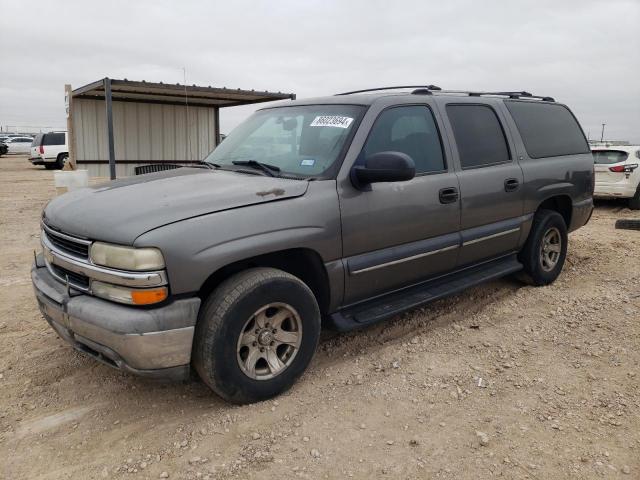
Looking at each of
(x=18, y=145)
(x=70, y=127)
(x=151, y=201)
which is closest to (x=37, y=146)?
(x=70, y=127)

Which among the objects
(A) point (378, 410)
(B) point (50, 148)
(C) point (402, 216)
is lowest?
(A) point (378, 410)

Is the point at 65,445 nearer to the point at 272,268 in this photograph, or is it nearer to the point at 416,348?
the point at 272,268

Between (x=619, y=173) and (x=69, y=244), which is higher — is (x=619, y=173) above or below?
above

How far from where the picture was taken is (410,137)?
3.93 metres

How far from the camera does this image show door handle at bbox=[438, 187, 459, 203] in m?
3.97

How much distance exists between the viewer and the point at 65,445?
276cm

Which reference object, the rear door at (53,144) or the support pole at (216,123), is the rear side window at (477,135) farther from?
the rear door at (53,144)

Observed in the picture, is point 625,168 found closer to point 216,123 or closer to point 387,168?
point 387,168

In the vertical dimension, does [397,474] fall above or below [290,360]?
below

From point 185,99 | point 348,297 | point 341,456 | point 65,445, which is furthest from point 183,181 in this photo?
point 185,99

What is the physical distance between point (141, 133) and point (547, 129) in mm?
11104

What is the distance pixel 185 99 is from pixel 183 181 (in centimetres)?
1086

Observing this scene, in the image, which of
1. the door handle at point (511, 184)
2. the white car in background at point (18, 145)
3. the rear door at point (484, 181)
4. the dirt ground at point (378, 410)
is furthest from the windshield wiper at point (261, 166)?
the white car in background at point (18, 145)

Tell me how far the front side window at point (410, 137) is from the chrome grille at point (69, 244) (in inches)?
72.8
